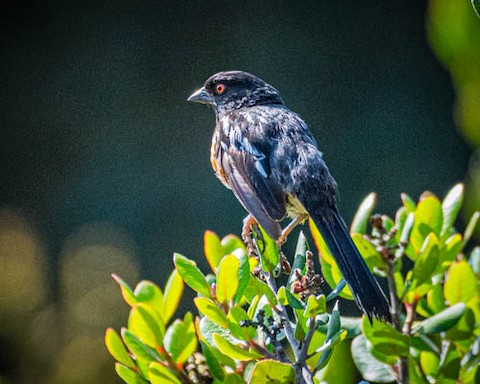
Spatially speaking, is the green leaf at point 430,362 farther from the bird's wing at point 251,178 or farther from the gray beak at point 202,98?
the gray beak at point 202,98

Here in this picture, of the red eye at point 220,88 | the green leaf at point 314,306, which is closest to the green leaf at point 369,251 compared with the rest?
the green leaf at point 314,306

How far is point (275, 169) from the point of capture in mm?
3570

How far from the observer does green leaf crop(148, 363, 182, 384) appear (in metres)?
2.16

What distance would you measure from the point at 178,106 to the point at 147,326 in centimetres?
569

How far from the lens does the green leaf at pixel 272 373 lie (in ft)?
6.54

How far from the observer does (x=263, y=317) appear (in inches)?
87.4

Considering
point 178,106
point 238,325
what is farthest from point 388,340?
point 178,106

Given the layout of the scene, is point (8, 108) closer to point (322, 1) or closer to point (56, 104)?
point (56, 104)

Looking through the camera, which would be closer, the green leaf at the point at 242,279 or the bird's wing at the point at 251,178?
the green leaf at the point at 242,279

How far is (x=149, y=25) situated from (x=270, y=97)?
431cm

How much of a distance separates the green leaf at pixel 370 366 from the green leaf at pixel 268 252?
36cm

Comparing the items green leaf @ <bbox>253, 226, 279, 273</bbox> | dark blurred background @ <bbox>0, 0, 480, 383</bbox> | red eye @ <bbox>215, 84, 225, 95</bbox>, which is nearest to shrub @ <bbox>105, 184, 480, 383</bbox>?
green leaf @ <bbox>253, 226, 279, 273</bbox>

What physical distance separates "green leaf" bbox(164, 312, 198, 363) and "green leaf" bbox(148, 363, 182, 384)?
98mm

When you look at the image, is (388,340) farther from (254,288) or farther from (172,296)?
(172,296)
